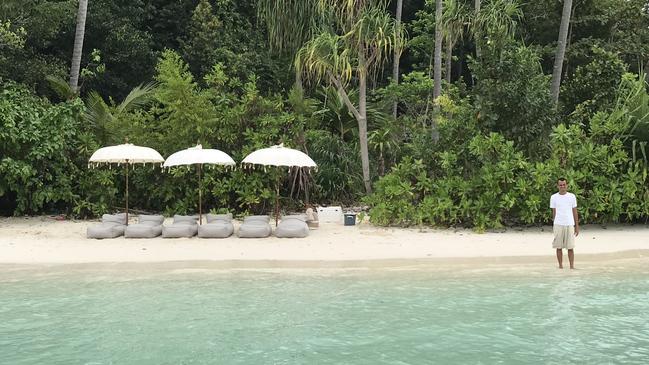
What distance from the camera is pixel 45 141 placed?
543 inches

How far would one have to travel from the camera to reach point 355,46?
15516mm

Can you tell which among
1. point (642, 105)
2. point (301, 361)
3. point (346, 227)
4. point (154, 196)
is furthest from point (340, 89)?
point (301, 361)

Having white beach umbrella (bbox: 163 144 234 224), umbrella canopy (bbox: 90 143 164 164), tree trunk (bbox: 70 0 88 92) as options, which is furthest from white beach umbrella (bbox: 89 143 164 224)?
tree trunk (bbox: 70 0 88 92)

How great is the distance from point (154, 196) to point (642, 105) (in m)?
11.2

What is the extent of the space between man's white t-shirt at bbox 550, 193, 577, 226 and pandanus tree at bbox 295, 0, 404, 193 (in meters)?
6.82

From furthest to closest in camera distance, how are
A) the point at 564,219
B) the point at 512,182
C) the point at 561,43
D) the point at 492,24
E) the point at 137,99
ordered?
the point at 561,43 → the point at 137,99 → the point at 492,24 → the point at 512,182 → the point at 564,219

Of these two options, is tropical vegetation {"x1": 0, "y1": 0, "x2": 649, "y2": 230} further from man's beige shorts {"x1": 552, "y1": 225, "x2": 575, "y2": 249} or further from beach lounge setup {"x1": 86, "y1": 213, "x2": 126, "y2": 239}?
man's beige shorts {"x1": 552, "y1": 225, "x2": 575, "y2": 249}

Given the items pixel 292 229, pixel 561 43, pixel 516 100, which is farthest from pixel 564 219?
pixel 561 43

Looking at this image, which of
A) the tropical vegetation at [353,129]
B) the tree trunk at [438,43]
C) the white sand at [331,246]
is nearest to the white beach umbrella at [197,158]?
the white sand at [331,246]

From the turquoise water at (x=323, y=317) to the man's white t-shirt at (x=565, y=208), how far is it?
0.79 m

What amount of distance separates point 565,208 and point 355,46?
25.5 ft

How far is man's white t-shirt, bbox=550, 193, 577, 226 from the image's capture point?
30.7ft

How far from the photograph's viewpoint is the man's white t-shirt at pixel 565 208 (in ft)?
30.7

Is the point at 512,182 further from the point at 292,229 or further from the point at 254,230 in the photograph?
the point at 254,230
